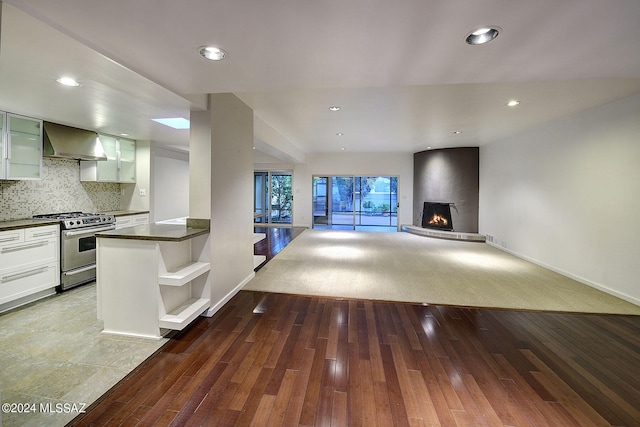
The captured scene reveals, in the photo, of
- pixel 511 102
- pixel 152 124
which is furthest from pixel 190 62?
pixel 511 102

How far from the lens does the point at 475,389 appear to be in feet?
6.09

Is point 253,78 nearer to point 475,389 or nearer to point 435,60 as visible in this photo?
point 435,60

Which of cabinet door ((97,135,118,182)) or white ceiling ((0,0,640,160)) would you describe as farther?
cabinet door ((97,135,118,182))

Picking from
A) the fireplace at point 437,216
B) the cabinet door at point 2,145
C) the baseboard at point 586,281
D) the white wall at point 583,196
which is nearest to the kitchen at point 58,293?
the cabinet door at point 2,145

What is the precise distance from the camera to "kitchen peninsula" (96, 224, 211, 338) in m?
2.44

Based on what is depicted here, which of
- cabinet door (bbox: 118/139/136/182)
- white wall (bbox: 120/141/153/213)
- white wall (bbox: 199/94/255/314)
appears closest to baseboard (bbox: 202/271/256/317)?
white wall (bbox: 199/94/255/314)

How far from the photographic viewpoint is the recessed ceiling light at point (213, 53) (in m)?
1.80

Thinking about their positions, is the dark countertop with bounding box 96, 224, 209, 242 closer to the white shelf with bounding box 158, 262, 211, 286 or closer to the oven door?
the white shelf with bounding box 158, 262, 211, 286

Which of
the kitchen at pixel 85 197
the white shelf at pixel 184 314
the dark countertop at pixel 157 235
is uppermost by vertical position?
the kitchen at pixel 85 197

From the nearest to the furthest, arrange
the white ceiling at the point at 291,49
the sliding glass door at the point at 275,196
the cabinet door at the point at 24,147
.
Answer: the white ceiling at the point at 291,49 < the cabinet door at the point at 24,147 < the sliding glass door at the point at 275,196

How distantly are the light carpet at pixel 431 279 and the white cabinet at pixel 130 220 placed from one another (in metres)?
2.41

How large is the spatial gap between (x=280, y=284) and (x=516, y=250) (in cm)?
508

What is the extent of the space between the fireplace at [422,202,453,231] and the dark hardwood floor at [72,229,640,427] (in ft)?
16.6

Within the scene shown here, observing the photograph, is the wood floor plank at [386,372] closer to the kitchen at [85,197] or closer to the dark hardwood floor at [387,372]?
the dark hardwood floor at [387,372]
